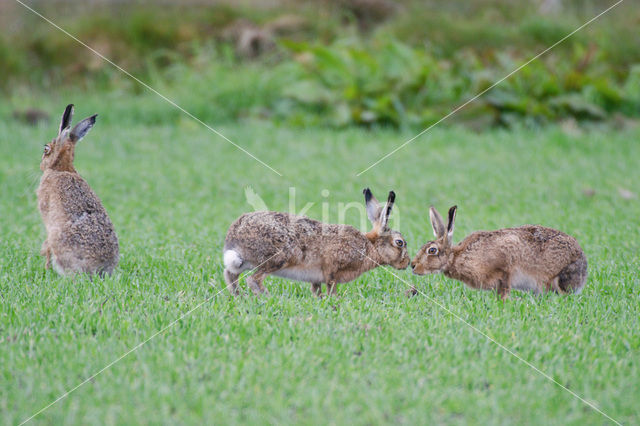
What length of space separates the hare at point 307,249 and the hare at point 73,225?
0.90 m

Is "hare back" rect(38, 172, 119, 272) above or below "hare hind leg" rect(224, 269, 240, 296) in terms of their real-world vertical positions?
above

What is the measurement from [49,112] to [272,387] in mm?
11032

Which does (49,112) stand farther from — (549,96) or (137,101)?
(549,96)

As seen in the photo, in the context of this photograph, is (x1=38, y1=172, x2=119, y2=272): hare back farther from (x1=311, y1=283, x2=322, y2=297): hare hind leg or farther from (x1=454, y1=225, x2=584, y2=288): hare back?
(x1=454, y1=225, x2=584, y2=288): hare back

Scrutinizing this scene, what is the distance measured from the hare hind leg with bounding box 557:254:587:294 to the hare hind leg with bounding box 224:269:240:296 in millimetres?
2364

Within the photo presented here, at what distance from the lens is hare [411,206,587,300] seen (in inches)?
211

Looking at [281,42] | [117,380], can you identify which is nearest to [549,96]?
[281,42]

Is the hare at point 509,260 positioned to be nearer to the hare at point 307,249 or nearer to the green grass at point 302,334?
the green grass at point 302,334

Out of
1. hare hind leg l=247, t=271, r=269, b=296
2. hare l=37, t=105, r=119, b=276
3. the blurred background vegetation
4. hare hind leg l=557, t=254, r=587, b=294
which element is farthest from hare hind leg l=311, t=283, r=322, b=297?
the blurred background vegetation

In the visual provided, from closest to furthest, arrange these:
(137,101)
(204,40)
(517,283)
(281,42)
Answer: (517,283), (281,42), (137,101), (204,40)

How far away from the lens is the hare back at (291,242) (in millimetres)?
5180

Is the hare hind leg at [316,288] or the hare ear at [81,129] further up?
the hare ear at [81,129]

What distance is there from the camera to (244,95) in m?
13.8

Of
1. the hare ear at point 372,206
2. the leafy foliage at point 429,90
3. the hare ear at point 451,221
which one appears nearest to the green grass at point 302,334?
the hare ear at point 451,221
